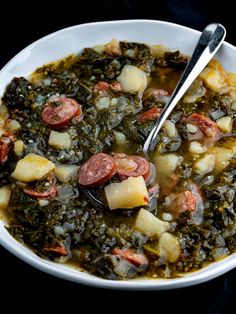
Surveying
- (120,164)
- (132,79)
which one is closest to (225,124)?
(132,79)

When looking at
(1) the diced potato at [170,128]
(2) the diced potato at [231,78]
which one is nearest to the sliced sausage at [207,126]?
(1) the diced potato at [170,128]

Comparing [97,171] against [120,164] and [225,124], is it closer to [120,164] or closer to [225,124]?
[120,164]

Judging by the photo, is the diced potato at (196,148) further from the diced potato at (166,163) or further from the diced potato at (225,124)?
the diced potato at (225,124)

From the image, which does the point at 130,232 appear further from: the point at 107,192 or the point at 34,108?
the point at 34,108

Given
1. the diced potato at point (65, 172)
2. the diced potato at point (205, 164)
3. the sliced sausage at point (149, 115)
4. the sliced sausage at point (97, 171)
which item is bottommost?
the diced potato at point (205, 164)

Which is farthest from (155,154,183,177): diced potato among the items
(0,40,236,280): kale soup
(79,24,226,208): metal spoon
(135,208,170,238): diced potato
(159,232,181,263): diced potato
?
(159,232,181,263): diced potato

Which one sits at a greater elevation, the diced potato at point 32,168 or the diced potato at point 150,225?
the diced potato at point 32,168
